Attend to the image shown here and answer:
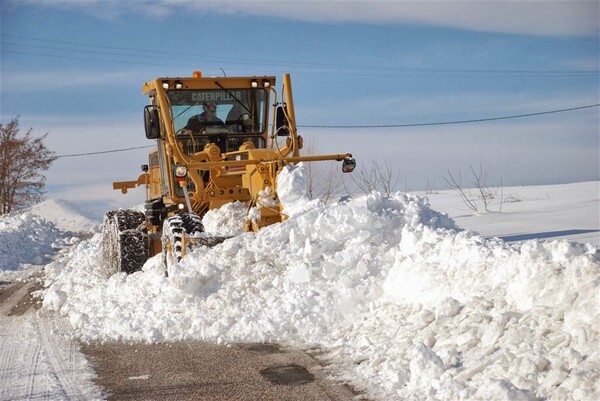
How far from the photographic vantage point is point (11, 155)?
3591 cm

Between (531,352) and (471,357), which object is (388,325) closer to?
(471,357)

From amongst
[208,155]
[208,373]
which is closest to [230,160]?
[208,155]

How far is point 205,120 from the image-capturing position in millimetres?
11281

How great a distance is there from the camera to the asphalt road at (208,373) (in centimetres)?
567

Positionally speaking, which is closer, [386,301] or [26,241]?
A: [386,301]

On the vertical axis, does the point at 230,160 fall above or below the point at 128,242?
above

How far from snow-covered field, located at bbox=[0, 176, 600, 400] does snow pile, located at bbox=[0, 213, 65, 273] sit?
8.00m

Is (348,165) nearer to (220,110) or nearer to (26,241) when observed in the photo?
(220,110)

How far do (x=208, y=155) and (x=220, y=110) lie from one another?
931 millimetres

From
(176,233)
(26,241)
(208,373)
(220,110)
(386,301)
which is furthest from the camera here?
(26,241)

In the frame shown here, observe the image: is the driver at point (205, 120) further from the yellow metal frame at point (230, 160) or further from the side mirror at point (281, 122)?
the side mirror at point (281, 122)

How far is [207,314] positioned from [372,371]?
244cm

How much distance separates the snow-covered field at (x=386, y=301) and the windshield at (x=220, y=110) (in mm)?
1655

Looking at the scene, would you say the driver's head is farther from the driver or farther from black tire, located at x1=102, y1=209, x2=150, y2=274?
black tire, located at x1=102, y1=209, x2=150, y2=274
